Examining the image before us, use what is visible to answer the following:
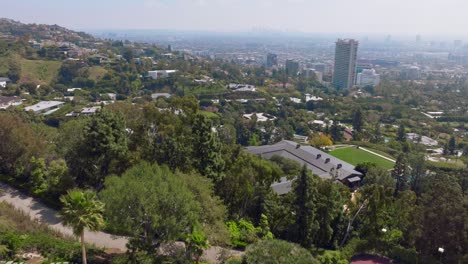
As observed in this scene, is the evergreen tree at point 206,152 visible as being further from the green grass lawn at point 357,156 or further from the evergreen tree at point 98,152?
the green grass lawn at point 357,156

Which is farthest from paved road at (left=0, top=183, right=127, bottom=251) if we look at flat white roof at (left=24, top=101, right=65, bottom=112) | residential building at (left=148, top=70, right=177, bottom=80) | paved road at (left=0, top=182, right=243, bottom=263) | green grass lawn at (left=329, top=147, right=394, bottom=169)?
residential building at (left=148, top=70, right=177, bottom=80)

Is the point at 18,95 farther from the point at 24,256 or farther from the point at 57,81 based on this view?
the point at 24,256

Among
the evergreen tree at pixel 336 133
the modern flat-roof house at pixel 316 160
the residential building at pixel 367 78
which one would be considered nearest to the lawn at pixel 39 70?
the modern flat-roof house at pixel 316 160

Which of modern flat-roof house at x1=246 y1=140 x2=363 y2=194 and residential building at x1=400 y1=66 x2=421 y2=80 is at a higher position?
modern flat-roof house at x1=246 y1=140 x2=363 y2=194

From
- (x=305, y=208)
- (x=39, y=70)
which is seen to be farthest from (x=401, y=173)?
(x=39, y=70)

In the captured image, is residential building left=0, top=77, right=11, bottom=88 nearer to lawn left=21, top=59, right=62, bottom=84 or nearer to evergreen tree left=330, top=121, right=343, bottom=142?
lawn left=21, top=59, right=62, bottom=84

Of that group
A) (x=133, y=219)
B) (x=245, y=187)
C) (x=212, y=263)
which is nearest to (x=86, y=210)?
(x=133, y=219)
